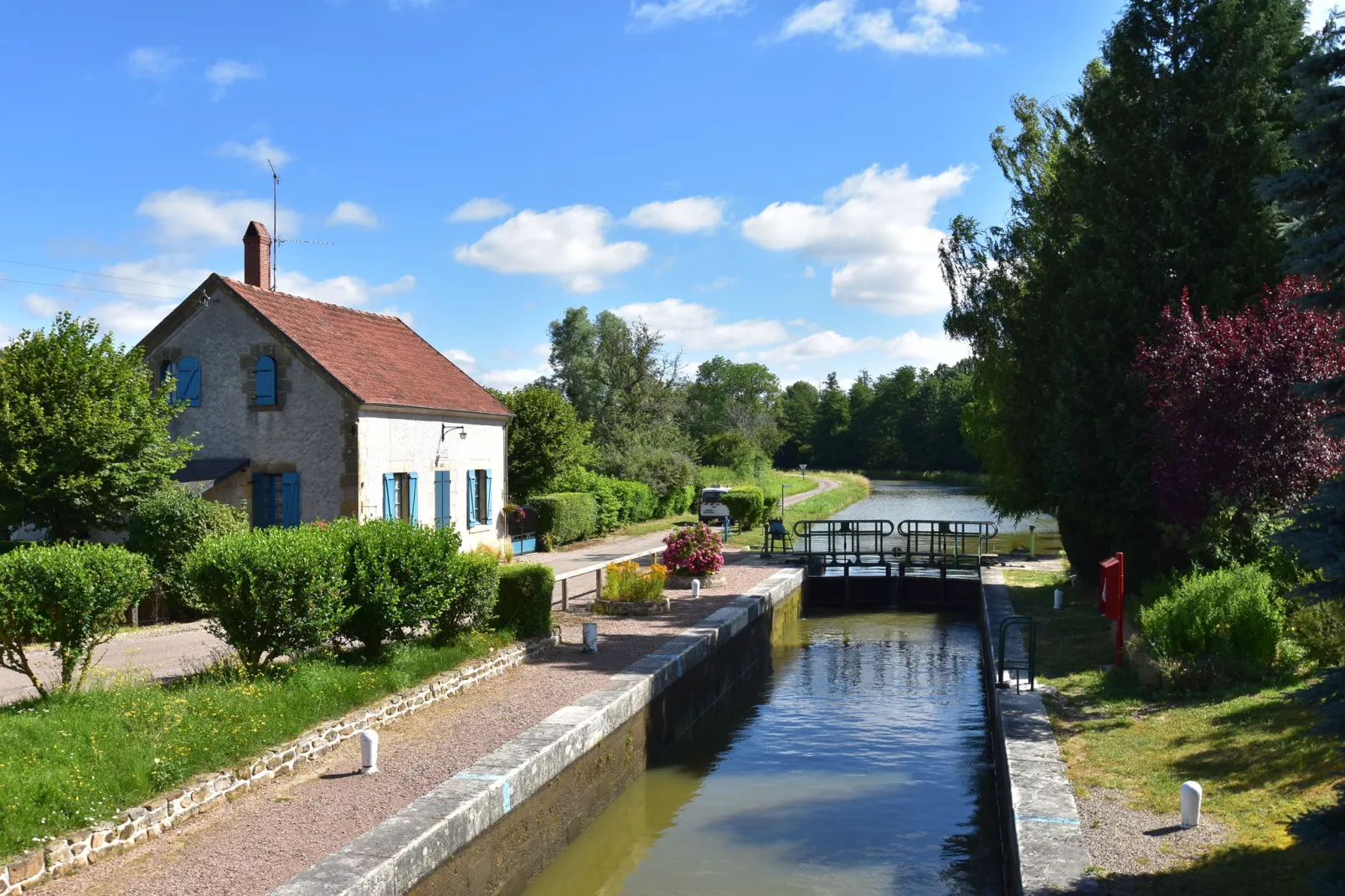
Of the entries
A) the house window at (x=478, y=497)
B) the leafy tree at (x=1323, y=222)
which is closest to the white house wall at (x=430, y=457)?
the house window at (x=478, y=497)

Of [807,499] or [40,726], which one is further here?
[807,499]

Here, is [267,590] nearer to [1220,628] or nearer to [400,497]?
[1220,628]

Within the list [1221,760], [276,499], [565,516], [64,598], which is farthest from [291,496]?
[1221,760]

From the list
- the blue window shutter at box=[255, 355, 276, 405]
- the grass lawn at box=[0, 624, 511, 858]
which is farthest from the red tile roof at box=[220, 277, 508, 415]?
the grass lawn at box=[0, 624, 511, 858]

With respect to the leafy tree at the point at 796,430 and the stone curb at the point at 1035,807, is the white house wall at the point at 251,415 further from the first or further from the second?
the leafy tree at the point at 796,430

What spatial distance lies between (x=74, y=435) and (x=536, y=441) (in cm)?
1549

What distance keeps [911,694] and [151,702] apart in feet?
34.5

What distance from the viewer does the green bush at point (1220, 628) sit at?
1048 centimetres

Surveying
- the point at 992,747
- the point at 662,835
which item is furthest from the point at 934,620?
the point at 662,835

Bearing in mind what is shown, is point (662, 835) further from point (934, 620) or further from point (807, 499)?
point (807, 499)

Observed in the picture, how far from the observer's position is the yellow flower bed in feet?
56.8

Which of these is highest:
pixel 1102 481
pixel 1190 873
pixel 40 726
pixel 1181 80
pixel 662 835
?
pixel 1181 80

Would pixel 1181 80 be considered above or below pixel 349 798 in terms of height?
above

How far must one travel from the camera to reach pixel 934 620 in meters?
22.6
